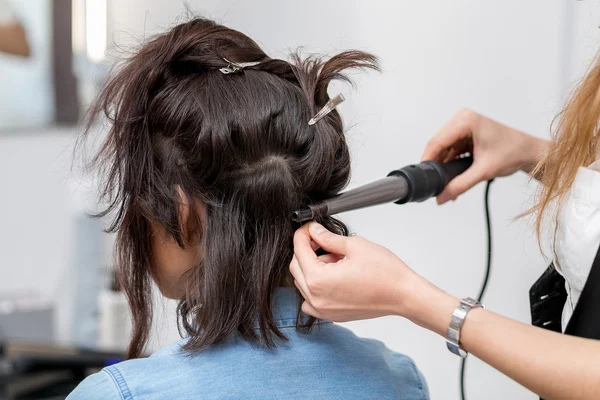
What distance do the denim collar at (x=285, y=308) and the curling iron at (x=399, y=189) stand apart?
0.38ft

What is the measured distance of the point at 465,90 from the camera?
1360mm

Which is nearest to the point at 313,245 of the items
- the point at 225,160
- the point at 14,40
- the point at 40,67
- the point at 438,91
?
the point at 225,160

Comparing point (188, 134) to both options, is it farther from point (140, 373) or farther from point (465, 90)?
point (465, 90)

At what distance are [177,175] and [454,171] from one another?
47 cm

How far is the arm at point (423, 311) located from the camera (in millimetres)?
619

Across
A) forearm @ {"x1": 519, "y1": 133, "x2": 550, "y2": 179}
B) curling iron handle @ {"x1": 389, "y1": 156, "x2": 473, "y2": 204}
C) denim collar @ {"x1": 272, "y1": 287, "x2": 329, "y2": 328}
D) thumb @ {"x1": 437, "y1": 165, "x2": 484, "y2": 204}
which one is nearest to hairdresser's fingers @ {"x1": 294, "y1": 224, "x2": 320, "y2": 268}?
denim collar @ {"x1": 272, "y1": 287, "x2": 329, "y2": 328}

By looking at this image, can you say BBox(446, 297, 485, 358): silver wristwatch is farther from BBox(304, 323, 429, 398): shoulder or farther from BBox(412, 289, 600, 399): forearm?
BBox(304, 323, 429, 398): shoulder

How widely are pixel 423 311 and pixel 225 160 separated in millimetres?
281

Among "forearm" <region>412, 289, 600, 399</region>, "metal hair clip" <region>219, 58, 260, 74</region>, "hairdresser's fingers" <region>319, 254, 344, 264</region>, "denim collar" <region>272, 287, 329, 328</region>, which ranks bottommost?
"denim collar" <region>272, 287, 329, 328</region>

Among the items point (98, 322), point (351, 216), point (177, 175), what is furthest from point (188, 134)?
point (98, 322)

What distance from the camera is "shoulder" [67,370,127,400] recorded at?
0.74 metres

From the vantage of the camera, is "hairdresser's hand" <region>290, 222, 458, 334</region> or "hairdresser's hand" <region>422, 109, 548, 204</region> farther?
"hairdresser's hand" <region>422, 109, 548, 204</region>

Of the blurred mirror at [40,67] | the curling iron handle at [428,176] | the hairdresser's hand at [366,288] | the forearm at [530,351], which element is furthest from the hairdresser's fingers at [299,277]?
the blurred mirror at [40,67]

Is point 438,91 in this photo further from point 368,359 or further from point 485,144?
point 368,359
